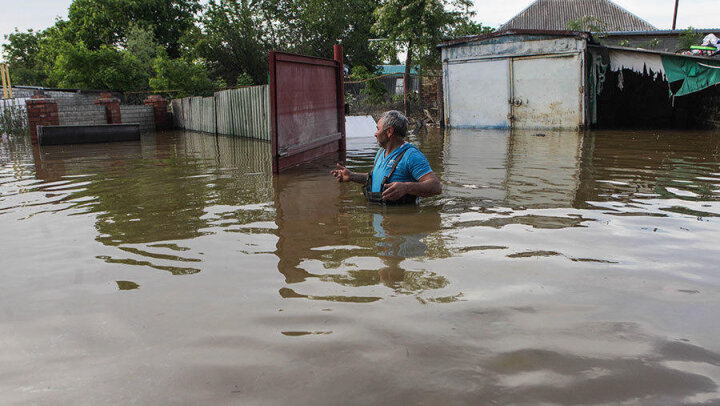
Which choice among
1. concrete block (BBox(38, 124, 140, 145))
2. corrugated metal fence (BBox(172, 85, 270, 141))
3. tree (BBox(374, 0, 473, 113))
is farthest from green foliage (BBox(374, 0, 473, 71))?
concrete block (BBox(38, 124, 140, 145))

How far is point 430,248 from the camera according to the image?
12.7 feet

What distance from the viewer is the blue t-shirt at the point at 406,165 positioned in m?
4.97

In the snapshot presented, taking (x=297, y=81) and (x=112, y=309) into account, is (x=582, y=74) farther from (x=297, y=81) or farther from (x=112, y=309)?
(x=112, y=309)

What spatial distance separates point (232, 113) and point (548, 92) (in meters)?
9.22

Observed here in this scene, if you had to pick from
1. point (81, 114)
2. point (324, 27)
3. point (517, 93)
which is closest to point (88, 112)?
A: point (81, 114)

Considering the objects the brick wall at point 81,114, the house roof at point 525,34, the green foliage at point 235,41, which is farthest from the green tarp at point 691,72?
the green foliage at point 235,41

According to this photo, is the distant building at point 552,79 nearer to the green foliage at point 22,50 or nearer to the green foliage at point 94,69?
the green foliage at point 94,69

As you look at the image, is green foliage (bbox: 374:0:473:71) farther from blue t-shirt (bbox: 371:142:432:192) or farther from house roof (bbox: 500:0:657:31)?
blue t-shirt (bbox: 371:142:432:192)

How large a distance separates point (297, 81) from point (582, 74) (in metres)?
10.4

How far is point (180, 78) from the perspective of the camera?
75.8ft

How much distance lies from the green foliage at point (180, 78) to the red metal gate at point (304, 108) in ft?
46.6

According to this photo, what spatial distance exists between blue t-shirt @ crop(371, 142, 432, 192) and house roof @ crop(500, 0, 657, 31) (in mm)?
29784

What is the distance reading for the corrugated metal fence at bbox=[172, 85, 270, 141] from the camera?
13351 millimetres

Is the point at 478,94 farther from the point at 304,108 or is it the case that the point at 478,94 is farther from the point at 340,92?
the point at 304,108
